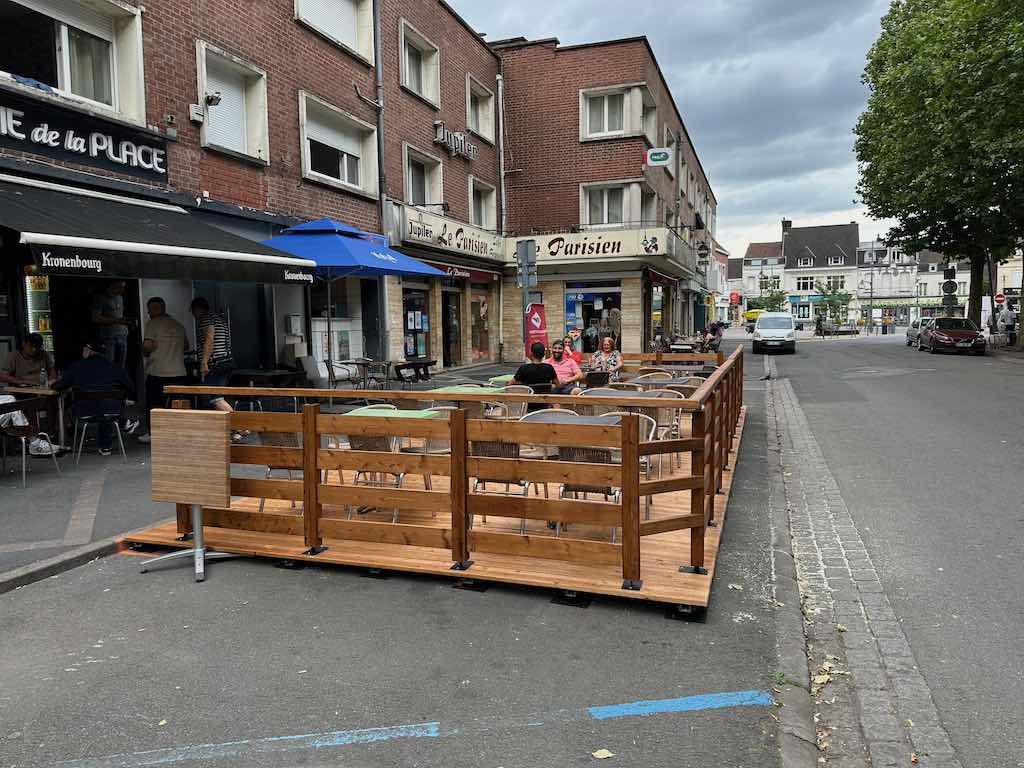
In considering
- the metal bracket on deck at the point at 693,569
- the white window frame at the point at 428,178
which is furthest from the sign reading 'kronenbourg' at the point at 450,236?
the metal bracket on deck at the point at 693,569

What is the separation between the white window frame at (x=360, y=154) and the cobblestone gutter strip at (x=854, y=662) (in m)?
11.2

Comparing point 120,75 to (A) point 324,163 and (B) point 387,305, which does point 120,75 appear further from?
(B) point 387,305

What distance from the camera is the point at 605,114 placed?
25.3 metres

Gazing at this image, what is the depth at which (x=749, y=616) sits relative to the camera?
13.7ft

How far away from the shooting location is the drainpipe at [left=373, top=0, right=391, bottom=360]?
1650 cm

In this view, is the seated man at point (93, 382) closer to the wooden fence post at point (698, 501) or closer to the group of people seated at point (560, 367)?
the group of people seated at point (560, 367)

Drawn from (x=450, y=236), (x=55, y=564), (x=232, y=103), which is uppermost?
(x=232, y=103)

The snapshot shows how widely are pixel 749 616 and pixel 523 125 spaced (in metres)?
23.3

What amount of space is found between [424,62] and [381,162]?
4.79 meters

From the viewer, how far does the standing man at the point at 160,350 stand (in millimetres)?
9102

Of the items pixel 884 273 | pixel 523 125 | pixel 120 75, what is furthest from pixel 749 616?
pixel 884 273

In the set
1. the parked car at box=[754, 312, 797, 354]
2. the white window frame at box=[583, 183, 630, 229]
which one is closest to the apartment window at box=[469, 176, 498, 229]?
the white window frame at box=[583, 183, 630, 229]

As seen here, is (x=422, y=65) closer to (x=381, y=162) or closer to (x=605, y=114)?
(x=381, y=162)

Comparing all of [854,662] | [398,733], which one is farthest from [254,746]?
[854,662]
